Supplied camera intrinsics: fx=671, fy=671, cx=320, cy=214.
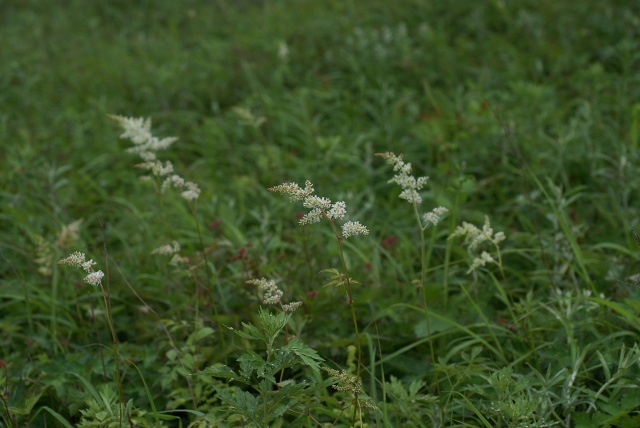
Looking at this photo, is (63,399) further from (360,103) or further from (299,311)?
(360,103)

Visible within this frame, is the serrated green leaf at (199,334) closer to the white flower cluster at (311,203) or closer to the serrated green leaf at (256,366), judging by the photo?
the serrated green leaf at (256,366)

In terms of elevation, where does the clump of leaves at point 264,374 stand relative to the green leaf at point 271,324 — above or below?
below

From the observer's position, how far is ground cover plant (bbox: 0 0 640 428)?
6.78 feet

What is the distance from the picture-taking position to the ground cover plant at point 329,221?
2.07m

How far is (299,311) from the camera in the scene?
8.51ft

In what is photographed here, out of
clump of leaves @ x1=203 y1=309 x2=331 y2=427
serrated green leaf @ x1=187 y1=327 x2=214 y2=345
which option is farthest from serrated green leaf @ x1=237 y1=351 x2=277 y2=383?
serrated green leaf @ x1=187 y1=327 x2=214 y2=345

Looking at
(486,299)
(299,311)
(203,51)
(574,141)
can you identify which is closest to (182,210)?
(299,311)

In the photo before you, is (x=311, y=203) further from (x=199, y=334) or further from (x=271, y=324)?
(x=199, y=334)

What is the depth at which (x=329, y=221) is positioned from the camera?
246 cm

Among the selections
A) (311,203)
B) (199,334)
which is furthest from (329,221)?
(311,203)

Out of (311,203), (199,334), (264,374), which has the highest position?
(311,203)

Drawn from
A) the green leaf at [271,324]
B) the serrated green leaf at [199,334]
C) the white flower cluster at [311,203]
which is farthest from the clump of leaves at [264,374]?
the serrated green leaf at [199,334]

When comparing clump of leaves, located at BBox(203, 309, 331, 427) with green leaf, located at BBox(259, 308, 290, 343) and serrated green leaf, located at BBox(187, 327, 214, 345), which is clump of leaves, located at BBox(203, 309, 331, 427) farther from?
serrated green leaf, located at BBox(187, 327, 214, 345)

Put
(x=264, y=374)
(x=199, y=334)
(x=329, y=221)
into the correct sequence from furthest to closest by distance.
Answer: (x=329, y=221), (x=199, y=334), (x=264, y=374)
